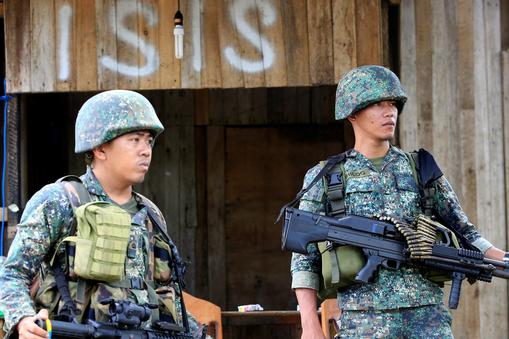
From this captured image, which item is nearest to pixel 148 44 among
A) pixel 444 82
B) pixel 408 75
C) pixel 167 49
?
pixel 167 49

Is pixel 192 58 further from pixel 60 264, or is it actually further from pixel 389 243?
pixel 60 264

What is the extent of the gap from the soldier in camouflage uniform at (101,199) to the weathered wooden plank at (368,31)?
9.30 ft

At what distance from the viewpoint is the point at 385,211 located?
5227 mm

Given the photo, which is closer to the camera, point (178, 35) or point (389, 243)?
point (389, 243)

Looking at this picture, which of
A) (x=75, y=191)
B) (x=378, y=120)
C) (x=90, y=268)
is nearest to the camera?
(x=90, y=268)

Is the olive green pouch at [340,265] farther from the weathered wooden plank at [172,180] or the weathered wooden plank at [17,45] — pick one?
the weathered wooden plank at [172,180]

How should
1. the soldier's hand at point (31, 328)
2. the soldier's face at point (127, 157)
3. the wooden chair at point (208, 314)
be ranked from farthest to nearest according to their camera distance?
the wooden chair at point (208, 314), the soldier's face at point (127, 157), the soldier's hand at point (31, 328)

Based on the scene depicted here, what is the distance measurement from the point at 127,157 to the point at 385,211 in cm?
130

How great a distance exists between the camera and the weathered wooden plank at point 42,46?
24.3 feet

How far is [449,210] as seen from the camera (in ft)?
17.7

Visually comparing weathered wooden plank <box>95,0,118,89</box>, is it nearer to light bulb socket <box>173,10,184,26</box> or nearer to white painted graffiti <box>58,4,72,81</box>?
white painted graffiti <box>58,4,72,81</box>

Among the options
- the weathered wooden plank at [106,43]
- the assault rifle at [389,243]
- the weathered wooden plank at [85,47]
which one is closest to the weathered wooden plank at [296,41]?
the weathered wooden plank at [106,43]

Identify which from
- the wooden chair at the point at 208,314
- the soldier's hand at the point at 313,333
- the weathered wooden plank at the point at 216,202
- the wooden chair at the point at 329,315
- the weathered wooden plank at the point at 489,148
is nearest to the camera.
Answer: the soldier's hand at the point at 313,333

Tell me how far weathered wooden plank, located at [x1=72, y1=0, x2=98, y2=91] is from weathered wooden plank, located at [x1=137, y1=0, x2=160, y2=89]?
30 centimetres
